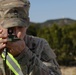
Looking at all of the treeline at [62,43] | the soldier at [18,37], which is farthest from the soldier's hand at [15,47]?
the treeline at [62,43]

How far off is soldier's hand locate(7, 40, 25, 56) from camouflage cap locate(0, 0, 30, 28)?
0.28 feet

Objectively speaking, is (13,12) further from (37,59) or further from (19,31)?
(37,59)

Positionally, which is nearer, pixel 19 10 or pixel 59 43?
pixel 19 10

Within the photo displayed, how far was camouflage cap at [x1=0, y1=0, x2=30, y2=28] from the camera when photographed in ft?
4.83

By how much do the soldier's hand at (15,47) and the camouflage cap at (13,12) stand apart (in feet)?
0.28

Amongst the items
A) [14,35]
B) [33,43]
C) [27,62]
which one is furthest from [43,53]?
[14,35]

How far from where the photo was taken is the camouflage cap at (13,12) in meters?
1.47

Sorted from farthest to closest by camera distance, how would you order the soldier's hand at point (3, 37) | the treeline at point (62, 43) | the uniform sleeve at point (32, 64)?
the treeline at point (62, 43), the uniform sleeve at point (32, 64), the soldier's hand at point (3, 37)

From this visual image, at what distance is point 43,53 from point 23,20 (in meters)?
0.31

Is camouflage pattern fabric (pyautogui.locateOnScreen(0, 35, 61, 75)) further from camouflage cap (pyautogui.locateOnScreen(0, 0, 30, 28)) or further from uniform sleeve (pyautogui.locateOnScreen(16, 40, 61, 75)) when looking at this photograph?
camouflage cap (pyautogui.locateOnScreen(0, 0, 30, 28))

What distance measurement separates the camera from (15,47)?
145cm

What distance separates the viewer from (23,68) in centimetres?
152

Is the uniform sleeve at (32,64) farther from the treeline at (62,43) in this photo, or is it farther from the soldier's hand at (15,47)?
the treeline at (62,43)

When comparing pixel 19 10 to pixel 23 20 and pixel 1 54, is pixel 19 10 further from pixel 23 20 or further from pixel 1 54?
pixel 1 54
